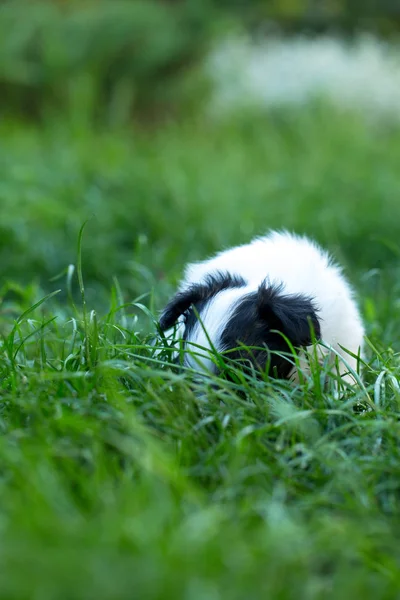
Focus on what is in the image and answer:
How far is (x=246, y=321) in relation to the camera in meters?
3.38

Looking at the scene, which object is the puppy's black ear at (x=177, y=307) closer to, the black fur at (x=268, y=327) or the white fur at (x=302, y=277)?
the white fur at (x=302, y=277)

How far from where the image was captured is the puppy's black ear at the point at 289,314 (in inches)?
132

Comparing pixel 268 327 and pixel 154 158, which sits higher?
pixel 154 158

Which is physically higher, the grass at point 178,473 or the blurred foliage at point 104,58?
the blurred foliage at point 104,58

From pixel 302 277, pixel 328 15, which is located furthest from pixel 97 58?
pixel 328 15

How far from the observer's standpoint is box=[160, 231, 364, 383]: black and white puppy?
130 inches

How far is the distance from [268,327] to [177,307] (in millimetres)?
460

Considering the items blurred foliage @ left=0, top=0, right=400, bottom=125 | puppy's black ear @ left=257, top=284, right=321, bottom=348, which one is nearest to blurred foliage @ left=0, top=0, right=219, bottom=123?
blurred foliage @ left=0, top=0, right=400, bottom=125

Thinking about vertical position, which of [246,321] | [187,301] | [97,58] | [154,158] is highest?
[97,58]

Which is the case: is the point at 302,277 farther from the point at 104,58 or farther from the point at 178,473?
the point at 104,58

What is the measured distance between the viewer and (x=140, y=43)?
11.1m

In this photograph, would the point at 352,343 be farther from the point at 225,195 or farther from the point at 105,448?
the point at 225,195

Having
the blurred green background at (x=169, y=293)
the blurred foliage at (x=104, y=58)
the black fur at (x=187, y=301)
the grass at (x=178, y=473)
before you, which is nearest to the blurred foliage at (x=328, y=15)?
the blurred green background at (x=169, y=293)

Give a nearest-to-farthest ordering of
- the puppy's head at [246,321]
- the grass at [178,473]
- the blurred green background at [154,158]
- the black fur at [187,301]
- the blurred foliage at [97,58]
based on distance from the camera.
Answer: the grass at [178,473] < the puppy's head at [246,321] < the black fur at [187,301] < the blurred green background at [154,158] < the blurred foliage at [97,58]
